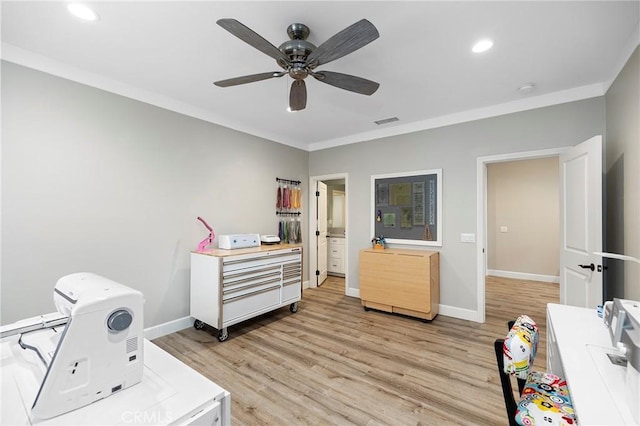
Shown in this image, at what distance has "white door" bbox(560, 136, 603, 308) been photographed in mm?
2275

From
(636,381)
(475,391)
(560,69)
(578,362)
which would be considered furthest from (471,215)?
(636,381)

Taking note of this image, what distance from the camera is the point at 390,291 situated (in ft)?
12.0

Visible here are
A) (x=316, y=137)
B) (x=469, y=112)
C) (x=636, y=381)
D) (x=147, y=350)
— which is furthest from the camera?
(x=316, y=137)

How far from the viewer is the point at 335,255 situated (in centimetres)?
605

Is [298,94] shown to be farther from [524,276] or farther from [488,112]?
[524,276]

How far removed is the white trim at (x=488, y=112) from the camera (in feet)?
9.28

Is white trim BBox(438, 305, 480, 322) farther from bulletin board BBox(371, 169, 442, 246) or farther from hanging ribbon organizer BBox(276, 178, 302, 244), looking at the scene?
hanging ribbon organizer BBox(276, 178, 302, 244)

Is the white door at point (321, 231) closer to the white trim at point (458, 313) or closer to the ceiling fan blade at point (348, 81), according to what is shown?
the white trim at point (458, 313)

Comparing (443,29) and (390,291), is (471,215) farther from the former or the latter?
(443,29)

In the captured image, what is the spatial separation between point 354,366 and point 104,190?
9.63 feet

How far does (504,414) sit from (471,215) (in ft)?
7.40

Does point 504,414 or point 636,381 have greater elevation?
point 636,381

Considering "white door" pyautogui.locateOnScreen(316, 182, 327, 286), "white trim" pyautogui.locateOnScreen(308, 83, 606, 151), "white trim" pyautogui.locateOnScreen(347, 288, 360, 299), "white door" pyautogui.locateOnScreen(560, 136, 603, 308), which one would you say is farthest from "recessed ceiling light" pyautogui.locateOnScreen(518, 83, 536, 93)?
"white trim" pyautogui.locateOnScreen(347, 288, 360, 299)

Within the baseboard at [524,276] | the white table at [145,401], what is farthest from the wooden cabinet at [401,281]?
the baseboard at [524,276]
